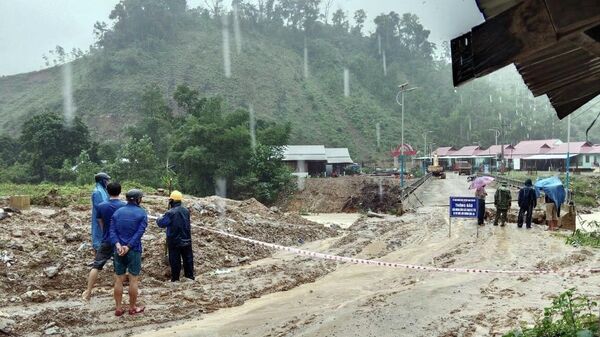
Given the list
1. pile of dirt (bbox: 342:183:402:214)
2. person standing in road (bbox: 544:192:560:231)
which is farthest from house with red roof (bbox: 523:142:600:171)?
person standing in road (bbox: 544:192:560:231)

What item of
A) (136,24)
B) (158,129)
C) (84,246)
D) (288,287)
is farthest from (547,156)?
(136,24)

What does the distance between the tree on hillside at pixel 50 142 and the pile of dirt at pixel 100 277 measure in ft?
Answer: 118

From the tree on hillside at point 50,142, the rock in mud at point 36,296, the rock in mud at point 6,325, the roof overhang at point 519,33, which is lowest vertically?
the rock in mud at point 36,296

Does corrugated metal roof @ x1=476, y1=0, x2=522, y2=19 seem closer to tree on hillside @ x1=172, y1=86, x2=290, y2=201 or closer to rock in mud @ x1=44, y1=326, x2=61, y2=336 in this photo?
rock in mud @ x1=44, y1=326, x2=61, y2=336

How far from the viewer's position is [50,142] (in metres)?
46.6

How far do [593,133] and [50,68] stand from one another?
436ft

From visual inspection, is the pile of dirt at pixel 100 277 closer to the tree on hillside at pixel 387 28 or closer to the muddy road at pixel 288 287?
the muddy road at pixel 288 287

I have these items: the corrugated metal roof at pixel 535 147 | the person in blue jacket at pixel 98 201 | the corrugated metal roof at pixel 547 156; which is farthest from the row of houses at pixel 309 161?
the person in blue jacket at pixel 98 201

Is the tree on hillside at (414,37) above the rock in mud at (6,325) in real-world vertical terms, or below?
above

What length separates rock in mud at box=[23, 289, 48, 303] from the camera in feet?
24.8

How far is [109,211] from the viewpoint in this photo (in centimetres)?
695

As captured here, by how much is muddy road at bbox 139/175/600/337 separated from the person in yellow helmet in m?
1.68

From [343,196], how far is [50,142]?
1137 inches

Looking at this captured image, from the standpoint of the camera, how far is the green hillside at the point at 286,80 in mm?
93750
